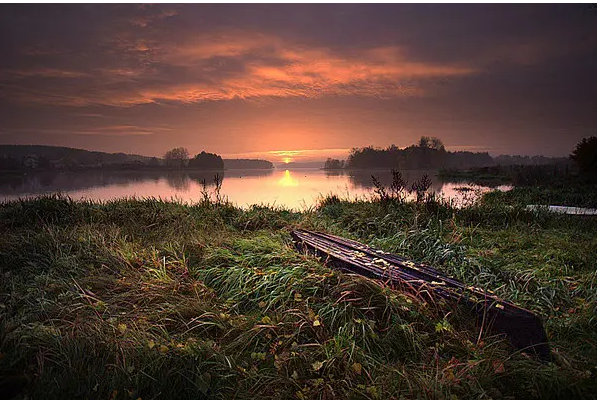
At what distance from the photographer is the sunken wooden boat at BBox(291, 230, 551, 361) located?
2.79 metres

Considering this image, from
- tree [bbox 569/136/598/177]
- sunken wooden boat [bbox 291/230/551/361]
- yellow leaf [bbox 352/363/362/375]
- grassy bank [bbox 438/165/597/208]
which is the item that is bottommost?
yellow leaf [bbox 352/363/362/375]

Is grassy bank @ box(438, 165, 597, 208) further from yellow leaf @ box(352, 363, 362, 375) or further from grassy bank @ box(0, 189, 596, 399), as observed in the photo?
Answer: yellow leaf @ box(352, 363, 362, 375)

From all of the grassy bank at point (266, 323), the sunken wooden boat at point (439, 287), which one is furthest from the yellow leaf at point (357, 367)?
the sunken wooden boat at point (439, 287)

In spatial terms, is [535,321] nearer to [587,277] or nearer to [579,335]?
[579,335]

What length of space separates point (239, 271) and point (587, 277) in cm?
403

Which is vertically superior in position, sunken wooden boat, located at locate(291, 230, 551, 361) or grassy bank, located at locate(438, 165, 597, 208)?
grassy bank, located at locate(438, 165, 597, 208)

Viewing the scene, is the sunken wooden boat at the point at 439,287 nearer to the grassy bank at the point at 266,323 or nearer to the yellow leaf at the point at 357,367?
the grassy bank at the point at 266,323

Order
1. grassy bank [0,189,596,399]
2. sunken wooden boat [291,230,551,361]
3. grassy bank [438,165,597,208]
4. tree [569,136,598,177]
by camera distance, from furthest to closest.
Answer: tree [569,136,598,177]
grassy bank [438,165,597,208]
sunken wooden boat [291,230,551,361]
grassy bank [0,189,596,399]

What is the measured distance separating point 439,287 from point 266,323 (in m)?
1.60

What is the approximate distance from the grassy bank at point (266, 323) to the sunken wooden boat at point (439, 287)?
123 millimetres

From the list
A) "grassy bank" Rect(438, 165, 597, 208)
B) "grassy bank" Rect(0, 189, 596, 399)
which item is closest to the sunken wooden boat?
"grassy bank" Rect(0, 189, 596, 399)

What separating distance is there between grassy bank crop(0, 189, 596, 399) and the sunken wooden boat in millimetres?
123

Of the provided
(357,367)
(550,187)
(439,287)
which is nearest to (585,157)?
(550,187)

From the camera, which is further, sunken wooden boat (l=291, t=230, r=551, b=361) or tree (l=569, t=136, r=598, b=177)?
tree (l=569, t=136, r=598, b=177)
